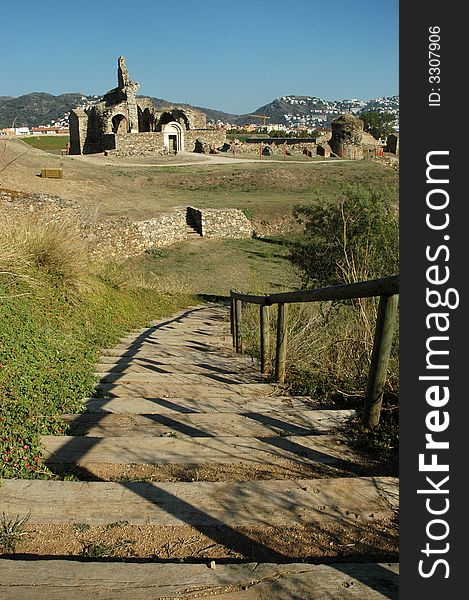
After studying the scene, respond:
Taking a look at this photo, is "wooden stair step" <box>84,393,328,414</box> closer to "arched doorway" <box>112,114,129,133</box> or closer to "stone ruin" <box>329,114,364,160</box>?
"arched doorway" <box>112,114,129,133</box>

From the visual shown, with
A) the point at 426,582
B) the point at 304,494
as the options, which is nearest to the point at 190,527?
the point at 304,494

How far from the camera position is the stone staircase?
1716 mm

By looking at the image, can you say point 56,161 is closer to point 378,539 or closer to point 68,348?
point 68,348

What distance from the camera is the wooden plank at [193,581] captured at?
165cm

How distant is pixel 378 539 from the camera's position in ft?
7.06

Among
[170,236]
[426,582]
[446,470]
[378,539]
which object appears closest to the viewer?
[426,582]

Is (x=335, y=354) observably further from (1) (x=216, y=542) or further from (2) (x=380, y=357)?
(1) (x=216, y=542)

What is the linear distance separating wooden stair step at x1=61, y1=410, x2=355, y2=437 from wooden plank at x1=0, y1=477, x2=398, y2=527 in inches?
34.5

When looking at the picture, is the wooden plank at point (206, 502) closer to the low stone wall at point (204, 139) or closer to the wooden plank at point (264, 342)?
the wooden plank at point (264, 342)

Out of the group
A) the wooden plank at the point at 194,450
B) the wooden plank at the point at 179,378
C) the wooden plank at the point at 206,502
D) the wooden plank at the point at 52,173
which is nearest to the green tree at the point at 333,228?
the wooden plank at the point at 179,378

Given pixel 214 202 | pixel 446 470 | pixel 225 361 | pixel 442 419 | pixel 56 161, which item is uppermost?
pixel 56 161

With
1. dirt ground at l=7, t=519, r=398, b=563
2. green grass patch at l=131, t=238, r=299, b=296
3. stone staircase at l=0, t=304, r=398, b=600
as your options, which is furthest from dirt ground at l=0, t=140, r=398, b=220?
dirt ground at l=7, t=519, r=398, b=563

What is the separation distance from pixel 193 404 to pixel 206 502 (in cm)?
168

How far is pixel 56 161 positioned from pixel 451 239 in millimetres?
26109
